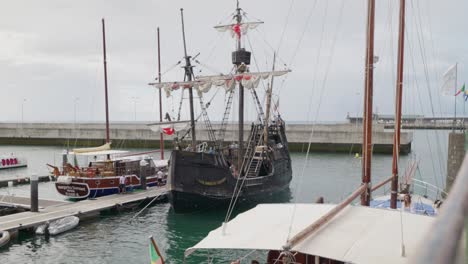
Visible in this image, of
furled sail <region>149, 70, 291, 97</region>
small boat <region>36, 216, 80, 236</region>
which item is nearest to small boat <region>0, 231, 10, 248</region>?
small boat <region>36, 216, 80, 236</region>

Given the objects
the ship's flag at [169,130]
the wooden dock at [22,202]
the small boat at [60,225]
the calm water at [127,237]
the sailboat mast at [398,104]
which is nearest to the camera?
the sailboat mast at [398,104]

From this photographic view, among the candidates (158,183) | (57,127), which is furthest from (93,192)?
(57,127)

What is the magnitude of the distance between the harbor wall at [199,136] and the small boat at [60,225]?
39.1 meters

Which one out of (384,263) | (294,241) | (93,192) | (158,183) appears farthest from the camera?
(158,183)

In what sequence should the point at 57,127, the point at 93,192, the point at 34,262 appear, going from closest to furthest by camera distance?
the point at 34,262
the point at 93,192
the point at 57,127

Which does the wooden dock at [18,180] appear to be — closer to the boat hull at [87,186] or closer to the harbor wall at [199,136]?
the boat hull at [87,186]

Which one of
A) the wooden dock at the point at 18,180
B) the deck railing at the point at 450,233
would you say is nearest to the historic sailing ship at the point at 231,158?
the wooden dock at the point at 18,180

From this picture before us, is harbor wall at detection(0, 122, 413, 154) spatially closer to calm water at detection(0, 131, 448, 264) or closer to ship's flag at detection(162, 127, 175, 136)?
calm water at detection(0, 131, 448, 264)

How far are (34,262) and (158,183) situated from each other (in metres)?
15.2

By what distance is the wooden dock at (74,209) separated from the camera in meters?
19.6

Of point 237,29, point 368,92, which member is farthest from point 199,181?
point 368,92

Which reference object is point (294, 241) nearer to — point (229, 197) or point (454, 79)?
point (229, 197)

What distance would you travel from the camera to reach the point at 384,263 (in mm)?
7625

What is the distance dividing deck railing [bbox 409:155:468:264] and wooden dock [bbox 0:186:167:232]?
2082 cm
